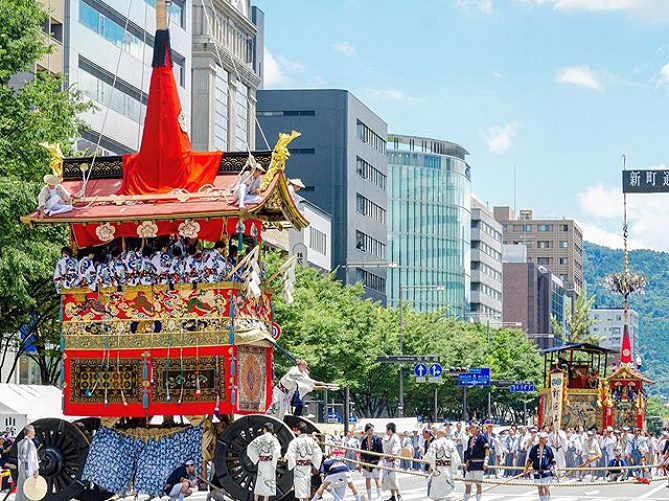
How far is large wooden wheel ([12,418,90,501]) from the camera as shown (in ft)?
87.5

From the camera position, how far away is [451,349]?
92688 mm

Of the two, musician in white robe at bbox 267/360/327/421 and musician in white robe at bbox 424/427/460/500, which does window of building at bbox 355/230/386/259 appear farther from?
musician in white robe at bbox 267/360/327/421

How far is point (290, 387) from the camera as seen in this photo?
2761 centimetres

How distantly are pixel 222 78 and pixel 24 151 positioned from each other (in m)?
47.6

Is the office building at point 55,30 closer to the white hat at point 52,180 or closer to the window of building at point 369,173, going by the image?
the white hat at point 52,180

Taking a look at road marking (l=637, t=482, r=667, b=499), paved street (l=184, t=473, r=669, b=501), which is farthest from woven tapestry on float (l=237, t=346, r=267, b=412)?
road marking (l=637, t=482, r=667, b=499)

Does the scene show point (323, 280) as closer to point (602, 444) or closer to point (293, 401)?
point (602, 444)

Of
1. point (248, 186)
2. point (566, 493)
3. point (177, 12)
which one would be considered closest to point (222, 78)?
point (177, 12)

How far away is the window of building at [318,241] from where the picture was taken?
322 feet

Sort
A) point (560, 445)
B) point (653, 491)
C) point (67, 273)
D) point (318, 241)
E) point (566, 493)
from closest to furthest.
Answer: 1. point (67, 273)
2. point (566, 493)
3. point (653, 491)
4. point (560, 445)
5. point (318, 241)

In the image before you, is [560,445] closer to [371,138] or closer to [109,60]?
[109,60]

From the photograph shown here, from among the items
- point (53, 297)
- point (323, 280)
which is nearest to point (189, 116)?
point (323, 280)

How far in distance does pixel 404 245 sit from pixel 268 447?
136045 millimetres

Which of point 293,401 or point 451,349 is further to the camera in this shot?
point 451,349
